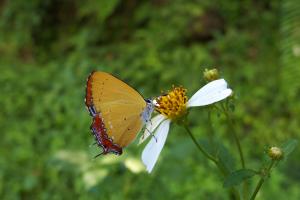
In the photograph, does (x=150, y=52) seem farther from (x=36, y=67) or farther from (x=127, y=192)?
(x=127, y=192)

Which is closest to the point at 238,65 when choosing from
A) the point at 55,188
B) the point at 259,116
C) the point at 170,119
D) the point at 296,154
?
the point at 259,116

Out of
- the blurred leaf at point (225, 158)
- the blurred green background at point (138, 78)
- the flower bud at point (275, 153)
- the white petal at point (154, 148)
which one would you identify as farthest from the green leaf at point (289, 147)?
the blurred green background at point (138, 78)

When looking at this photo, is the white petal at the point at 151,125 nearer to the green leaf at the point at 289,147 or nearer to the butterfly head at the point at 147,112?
the butterfly head at the point at 147,112

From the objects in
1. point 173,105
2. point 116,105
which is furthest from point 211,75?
point 116,105

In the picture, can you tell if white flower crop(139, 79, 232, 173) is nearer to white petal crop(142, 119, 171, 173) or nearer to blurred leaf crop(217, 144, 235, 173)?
white petal crop(142, 119, 171, 173)

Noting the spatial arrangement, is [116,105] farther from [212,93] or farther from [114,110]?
[212,93]
